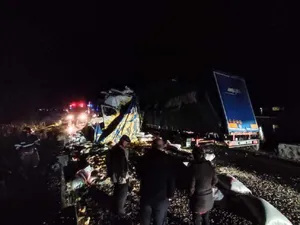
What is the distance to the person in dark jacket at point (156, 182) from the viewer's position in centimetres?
396

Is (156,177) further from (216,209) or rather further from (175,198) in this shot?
(175,198)

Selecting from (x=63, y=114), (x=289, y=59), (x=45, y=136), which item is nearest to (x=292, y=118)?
(x=289, y=59)

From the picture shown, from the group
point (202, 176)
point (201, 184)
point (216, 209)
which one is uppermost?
point (202, 176)

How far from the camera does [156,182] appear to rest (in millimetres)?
3955

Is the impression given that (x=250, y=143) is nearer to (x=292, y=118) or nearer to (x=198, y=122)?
(x=198, y=122)

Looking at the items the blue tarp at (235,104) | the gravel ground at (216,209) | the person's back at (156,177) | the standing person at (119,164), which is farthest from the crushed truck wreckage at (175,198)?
the blue tarp at (235,104)

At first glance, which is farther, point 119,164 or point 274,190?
point 274,190

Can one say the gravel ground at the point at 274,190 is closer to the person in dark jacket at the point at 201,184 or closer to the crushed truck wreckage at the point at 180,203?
the crushed truck wreckage at the point at 180,203

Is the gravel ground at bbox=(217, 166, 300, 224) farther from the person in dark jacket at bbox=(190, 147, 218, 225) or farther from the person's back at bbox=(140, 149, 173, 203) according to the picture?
the person's back at bbox=(140, 149, 173, 203)

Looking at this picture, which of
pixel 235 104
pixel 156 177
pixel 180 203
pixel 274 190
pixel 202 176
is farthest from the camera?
pixel 235 104

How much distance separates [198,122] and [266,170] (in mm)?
4556

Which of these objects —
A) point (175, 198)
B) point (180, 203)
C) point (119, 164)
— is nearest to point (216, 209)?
point (180, 203)

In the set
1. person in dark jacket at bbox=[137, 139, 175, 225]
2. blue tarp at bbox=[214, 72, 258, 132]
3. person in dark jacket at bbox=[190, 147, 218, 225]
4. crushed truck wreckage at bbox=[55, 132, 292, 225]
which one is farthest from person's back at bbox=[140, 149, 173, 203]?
blue tarp at bbox=[214, 72, 258, 132]

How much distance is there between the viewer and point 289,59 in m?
23.8
